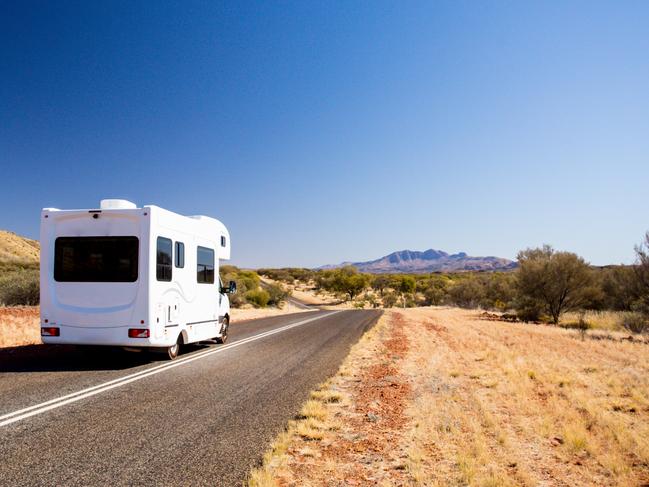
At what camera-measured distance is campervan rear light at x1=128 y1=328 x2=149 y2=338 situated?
8758 millimetres

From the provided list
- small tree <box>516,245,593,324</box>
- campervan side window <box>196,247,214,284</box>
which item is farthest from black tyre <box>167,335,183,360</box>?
small tree <box>516,245,593,324</box>

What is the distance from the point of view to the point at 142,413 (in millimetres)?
5871

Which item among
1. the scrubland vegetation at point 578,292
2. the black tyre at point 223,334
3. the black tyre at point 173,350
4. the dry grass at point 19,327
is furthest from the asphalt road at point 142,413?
the scrubland vegetation at point 578,292

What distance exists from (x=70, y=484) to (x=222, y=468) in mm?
1311

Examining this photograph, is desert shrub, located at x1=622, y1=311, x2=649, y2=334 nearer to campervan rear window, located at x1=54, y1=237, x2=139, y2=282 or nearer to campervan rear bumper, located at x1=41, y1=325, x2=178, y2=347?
campervan rear bumper, located at x1=41, y1=325, x2=178, y2=347

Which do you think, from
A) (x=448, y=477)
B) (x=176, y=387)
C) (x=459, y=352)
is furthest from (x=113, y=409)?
(x=459, y=352)

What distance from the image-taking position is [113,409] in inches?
236

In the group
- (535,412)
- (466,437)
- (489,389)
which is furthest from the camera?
(489,389)

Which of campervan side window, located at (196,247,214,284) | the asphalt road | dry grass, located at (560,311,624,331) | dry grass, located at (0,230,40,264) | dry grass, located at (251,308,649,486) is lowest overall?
dry grass, located at (560,311,624,331)

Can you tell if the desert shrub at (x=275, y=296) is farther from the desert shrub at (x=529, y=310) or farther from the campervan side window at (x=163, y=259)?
the campervan side window at (x=163, y=259)

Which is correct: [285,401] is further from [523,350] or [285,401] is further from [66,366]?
[523,350]

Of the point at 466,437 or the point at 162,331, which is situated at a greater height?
the point at 162,331

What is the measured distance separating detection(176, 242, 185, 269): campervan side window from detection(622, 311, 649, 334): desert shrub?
21271mm

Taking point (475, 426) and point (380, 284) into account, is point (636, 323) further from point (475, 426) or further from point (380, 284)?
point (380, 284)
